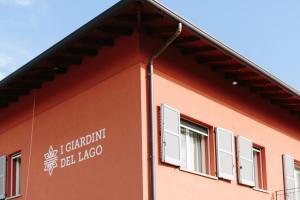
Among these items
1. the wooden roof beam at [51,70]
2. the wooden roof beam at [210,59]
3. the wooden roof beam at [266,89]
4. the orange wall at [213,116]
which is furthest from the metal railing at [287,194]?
the wooden roof beam at [51,70]

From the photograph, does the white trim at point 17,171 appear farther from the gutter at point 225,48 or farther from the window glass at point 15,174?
the gutter at point 225,48

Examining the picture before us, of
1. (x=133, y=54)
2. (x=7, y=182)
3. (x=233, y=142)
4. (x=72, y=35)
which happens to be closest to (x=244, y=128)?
(x=233, y=142)

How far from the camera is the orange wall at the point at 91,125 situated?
1115 cm

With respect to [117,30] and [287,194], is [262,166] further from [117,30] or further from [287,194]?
[117,30]

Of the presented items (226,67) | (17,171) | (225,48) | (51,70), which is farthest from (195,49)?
(17,171)

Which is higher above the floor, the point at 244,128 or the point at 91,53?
the point at 91,53

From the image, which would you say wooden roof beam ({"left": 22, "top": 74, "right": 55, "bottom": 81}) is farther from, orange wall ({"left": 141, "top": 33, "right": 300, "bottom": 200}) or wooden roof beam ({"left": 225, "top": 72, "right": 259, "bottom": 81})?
wooden roof beam ({"left": 225, "top": 72, "right": 259, "bottom": 81})

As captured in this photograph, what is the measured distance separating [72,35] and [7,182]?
192 inches

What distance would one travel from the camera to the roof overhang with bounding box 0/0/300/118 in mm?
10891

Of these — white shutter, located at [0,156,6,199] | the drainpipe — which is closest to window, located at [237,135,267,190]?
the drainpipe

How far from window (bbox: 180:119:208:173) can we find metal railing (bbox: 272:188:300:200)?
103 inches

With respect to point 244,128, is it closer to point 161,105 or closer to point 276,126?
point 276,126

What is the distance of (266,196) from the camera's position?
45.6ft

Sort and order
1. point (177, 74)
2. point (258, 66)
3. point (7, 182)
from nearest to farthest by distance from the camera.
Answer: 1. point (177, 74)
2. point (258, 66)
3. point (7, 182)
